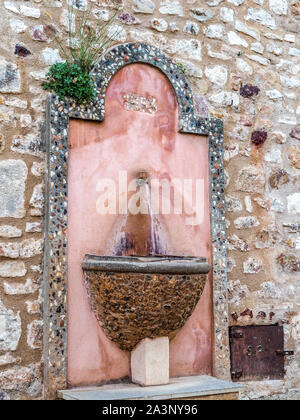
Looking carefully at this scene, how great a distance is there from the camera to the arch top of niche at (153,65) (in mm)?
3334

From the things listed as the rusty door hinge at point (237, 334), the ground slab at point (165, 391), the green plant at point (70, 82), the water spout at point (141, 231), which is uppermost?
the green plant at point (70, 82)

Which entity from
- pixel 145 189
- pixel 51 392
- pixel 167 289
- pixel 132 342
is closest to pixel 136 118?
pixel 145 189

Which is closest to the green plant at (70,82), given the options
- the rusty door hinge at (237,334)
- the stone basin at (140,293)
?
the stone basin at (140,293)

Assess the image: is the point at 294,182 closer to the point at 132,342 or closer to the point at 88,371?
the point at 132,342

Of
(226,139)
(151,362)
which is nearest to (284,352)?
(151,362)

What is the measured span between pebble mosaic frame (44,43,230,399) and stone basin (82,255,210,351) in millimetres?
199

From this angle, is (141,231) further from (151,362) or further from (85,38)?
(85,38)

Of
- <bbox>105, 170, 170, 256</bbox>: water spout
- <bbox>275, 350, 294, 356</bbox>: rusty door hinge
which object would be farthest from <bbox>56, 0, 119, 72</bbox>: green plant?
<bbox>275, 350, 294, 356</bbox>: rusty door hinge

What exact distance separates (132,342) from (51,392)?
0.50 metres

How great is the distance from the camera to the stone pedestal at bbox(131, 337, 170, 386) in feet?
10.3

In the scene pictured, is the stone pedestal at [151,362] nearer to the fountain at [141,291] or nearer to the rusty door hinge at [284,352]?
the fountain at [141,291]

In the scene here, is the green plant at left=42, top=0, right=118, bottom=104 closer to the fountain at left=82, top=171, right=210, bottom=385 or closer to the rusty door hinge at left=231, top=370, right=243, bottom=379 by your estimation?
the fountain at left=82, top=171, right=210, bottom=385

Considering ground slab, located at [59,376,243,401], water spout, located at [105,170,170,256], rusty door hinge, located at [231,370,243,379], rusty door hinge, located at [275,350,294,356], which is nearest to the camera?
ground slab, located at [59,376,243,401]

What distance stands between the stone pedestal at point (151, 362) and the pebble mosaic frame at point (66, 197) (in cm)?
41
